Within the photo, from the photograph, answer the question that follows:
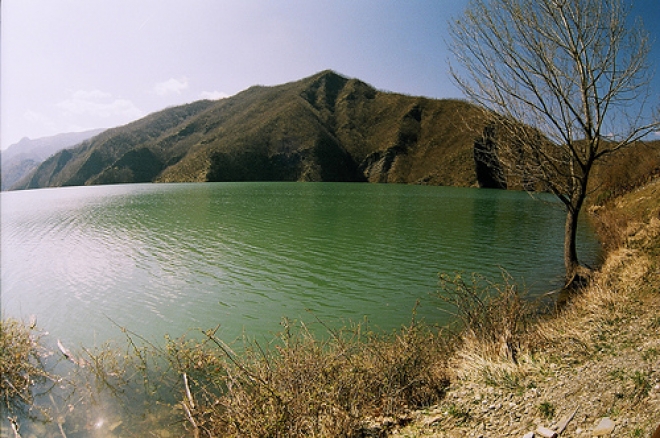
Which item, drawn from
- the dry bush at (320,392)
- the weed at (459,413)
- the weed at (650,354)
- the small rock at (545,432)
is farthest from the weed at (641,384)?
the dry bush at (320,392)

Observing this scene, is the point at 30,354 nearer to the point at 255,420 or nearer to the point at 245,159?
the point at 255,420

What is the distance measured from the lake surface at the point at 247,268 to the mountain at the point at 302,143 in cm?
7890

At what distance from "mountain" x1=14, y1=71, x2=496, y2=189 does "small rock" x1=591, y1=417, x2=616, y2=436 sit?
96.4 meters

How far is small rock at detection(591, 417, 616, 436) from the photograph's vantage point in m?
3.44

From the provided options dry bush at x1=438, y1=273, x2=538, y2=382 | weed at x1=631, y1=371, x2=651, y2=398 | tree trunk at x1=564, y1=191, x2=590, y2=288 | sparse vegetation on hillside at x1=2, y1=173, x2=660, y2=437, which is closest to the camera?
weed at x1=631, y1=371, x2=651, y2=398

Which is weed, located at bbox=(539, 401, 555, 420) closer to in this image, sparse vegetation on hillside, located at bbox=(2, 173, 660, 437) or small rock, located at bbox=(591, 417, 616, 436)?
sparse vegetation on hillside, located at bbox=(2, 173, 660, 437)

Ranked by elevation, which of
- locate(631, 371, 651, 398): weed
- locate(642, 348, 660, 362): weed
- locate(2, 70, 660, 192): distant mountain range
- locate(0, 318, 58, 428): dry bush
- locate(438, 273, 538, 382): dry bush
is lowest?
locate(0, 318, 58, 428): dry bush

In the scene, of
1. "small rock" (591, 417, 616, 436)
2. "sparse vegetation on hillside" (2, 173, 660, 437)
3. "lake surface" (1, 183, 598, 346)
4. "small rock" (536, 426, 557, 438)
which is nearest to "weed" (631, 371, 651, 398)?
"sparse vegetation on hillside" (2, 173, 660, 437)

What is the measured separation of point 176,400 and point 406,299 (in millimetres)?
7482

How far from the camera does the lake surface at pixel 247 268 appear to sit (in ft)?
35.1

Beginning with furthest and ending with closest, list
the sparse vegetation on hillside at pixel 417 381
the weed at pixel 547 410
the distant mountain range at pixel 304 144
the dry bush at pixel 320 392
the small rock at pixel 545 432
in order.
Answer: the distant mountain range at pixel 304 144 < the dry bush at pixel 320 392 < the sparse vegetation on hillside at pixel 417 381 < the weed at pixel 547 410 < the small rock at pixel 545 432

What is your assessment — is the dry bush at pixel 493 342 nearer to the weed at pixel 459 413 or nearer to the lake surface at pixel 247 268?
the weed at pixel 459 413

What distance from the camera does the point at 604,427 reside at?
3502 mm

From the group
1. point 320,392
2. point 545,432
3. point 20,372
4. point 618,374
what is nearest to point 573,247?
point 618,374
